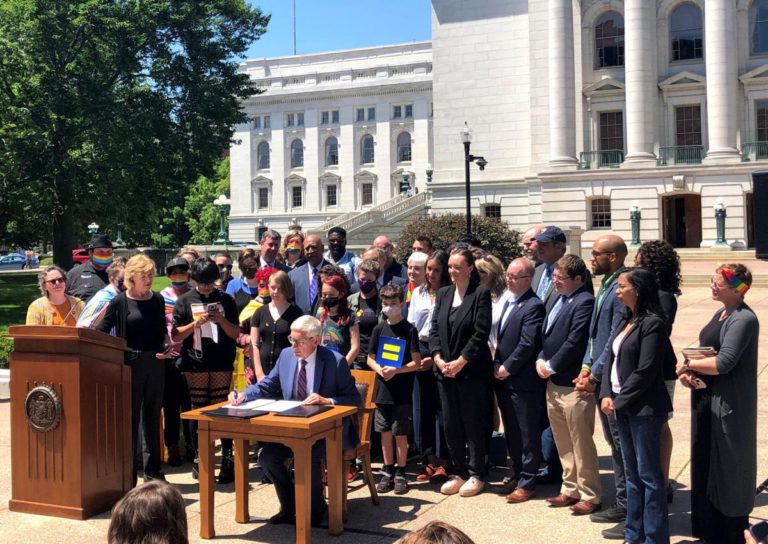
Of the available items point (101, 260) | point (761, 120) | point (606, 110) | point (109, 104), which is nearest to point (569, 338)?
point (101, 260)

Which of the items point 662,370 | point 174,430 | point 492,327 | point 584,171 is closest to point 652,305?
point 662,370

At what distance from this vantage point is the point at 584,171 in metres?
47.8

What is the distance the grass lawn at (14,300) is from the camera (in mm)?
15755

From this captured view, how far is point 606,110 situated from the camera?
49.0 m

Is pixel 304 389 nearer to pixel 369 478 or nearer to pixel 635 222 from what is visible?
pixel 369 478

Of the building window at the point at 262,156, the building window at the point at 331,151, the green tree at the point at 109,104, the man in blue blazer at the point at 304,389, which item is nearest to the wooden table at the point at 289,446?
the man in blue blazer at the point at 304,389

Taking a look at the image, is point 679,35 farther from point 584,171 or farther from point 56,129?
point 56,129

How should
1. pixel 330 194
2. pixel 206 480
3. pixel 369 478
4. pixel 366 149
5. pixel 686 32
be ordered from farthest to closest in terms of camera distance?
1. pixel 330 194
2. pixel 366 149
3. pixel 686 32
4. pixel 369 478
5. pixel 206 480

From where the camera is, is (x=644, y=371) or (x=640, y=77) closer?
(x=644, y=371)

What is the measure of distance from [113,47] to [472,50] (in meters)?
24.9

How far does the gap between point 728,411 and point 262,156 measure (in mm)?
91224

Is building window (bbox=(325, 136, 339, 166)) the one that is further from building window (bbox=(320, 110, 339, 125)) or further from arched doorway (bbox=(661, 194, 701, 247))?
arched doorway (bbox=(661, 194, 701, 247))

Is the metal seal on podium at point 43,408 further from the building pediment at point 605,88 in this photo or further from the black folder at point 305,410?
the building pediment at point 605,88

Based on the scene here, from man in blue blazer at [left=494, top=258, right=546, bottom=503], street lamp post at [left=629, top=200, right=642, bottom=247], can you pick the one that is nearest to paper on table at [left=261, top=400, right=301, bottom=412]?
man in blue blazer at [left=494, top=258, right=546, bottom=503]
